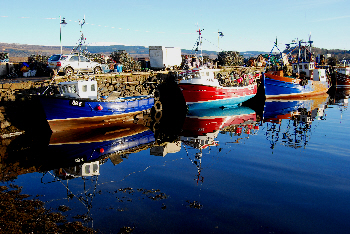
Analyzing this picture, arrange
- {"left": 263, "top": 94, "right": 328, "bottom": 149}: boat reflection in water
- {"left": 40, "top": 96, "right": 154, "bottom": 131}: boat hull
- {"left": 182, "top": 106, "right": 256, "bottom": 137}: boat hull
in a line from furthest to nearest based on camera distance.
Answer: {"left": 182, "top": 106, "right": 256, "bottom": 137}: boat hull → {"left": 40, "top": 96, "right": 154, "bottom": 131}: boat hull → {"left": 263, "top": 94, "right": 328, "bottom": 149}: boat reflection in water

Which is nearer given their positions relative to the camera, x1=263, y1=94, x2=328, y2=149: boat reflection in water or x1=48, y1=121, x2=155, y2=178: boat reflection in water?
x1=48, y1=121, x2=155, y2=178: boat reflection in water

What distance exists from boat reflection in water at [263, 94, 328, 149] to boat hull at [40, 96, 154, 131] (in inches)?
418

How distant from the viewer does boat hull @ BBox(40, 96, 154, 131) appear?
20.2 metres

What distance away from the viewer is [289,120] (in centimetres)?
2642

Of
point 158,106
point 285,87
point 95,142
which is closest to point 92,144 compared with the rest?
point 95,142

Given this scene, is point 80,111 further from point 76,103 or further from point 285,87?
point 285,87

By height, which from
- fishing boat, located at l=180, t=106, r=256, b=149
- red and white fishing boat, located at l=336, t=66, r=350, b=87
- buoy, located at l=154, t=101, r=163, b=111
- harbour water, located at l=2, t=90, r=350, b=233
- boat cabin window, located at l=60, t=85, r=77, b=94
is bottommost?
harbour water, located at l=2, t=90, r=350, b=233

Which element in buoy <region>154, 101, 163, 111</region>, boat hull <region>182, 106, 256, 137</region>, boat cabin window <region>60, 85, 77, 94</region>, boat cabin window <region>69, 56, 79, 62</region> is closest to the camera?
boat cabin window <region>60, 85, 77, 94</region>

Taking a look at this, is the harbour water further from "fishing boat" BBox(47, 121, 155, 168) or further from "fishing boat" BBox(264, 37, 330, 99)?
"fishing boat" BBox(264, 37, 330, 99)

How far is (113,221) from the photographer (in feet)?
29.4

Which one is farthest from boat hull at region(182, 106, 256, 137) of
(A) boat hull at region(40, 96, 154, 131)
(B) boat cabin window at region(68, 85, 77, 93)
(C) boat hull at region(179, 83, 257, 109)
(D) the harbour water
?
(B) boat cabin window at region(68, 85, 77, 93)

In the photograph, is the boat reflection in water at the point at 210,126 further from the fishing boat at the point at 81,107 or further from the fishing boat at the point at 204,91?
the fishing boat at the point at 81,107

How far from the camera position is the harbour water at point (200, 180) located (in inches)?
357

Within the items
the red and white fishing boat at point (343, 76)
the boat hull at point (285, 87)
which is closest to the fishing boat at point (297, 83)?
the boat hull at point (285, 87)
